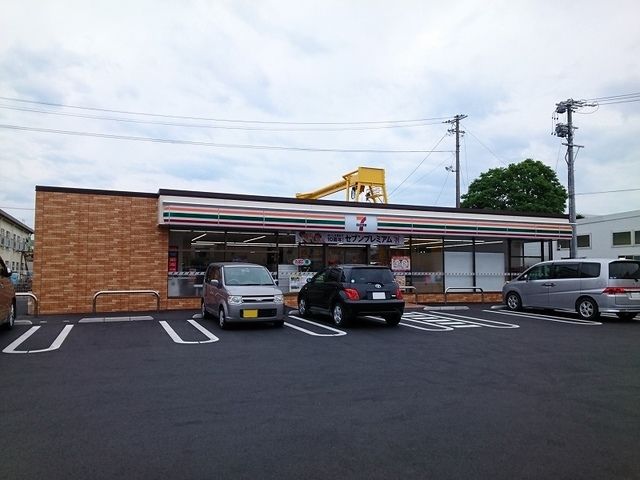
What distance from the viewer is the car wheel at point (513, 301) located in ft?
54.5

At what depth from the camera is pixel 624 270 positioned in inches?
538

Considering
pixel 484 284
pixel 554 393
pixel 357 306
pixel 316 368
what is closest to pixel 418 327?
pixel 357 306

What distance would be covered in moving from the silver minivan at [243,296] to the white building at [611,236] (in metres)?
32.7

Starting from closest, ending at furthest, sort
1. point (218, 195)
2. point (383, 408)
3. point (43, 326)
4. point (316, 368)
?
point (383, 408)
point (316, 368)
point (43, 326)
point (218, 195)

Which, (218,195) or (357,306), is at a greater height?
(218,195)

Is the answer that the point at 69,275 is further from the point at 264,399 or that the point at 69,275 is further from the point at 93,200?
the point at 264,399

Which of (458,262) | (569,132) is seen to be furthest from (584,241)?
(458,262)

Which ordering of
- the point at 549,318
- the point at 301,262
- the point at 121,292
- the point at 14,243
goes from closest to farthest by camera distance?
the point at 549,318 → the point at 121,292 → the point at 301,262 → the point at 14,243

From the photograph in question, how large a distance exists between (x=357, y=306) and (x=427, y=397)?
6.03m

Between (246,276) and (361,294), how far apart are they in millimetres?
2970

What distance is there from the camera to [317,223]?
1831 cm

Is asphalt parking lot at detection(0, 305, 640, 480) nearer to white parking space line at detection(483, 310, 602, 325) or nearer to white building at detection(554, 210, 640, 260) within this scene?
white parking space line at detection(483, 310, 602, 325)

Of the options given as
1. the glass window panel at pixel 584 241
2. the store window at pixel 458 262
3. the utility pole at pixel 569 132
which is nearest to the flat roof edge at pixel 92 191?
the store window at pixel 458 262

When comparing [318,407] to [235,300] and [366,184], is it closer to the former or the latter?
[235,300]
